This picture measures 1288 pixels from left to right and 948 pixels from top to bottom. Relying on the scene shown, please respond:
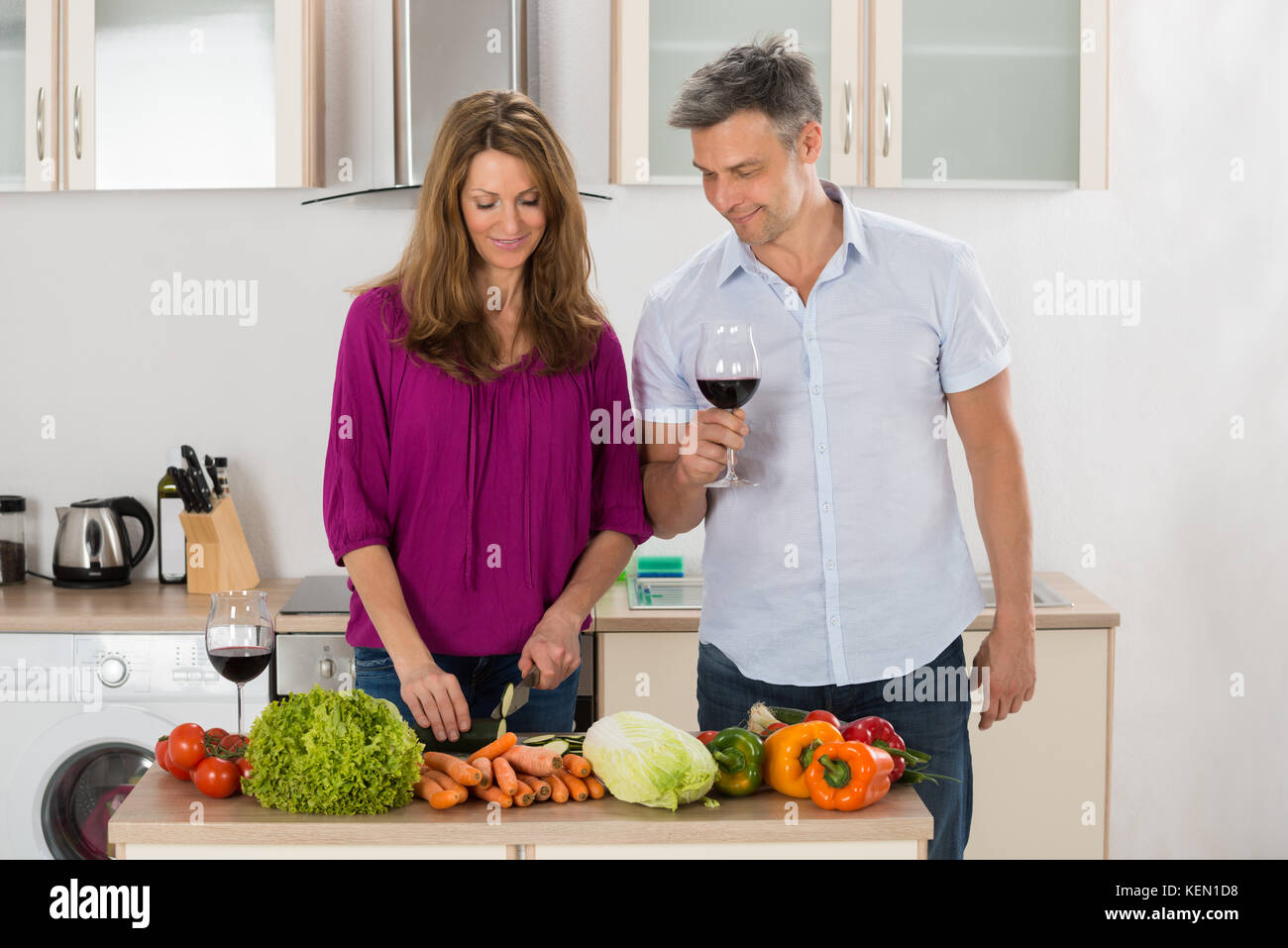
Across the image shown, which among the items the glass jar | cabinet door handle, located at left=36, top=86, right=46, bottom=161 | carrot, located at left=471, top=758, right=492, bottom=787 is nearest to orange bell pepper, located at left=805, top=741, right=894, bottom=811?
carrot, located at left=471, top=758, right=492, bottom=787

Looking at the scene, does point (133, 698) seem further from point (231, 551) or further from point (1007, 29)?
point (1007, 29)

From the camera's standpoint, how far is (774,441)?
1866 millimetres

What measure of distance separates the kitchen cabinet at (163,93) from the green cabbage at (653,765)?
→ 187cm

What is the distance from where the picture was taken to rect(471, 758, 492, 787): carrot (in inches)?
53.9

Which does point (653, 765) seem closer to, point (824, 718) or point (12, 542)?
point (824, 718)

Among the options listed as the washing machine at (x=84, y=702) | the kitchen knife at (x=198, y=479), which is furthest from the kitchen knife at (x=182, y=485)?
the washing machine at (x=84, y=702)

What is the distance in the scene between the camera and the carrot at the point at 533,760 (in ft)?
4.54

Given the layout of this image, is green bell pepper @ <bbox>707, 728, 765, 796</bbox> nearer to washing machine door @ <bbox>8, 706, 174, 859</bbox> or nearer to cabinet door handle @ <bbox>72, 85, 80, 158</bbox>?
washing machine door @ <bbox>8, 706, 174, 859</bbox>

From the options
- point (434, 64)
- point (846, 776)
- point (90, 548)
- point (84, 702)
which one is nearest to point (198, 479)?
point (90, 548)

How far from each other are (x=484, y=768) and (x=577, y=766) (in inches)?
3.9

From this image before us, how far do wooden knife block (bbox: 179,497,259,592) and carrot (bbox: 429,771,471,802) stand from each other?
1.71 meters

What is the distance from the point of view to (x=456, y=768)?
1376mm

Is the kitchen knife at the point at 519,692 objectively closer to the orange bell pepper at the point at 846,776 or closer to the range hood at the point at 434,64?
the orange bell pepper at the point at 846,776
